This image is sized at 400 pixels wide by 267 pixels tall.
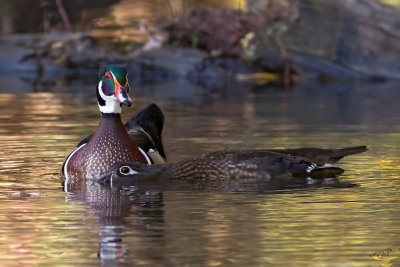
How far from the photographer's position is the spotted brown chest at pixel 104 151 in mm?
10289

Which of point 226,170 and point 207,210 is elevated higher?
point 226,170

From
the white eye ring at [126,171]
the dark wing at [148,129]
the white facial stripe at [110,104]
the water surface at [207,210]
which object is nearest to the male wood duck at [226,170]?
the white eye ring at [126,171]

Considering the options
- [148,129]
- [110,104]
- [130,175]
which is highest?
[110,104]

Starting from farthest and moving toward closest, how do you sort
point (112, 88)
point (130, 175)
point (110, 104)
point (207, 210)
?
point (110, 104), point (112, 88), point (130, 175), point (207, 210)

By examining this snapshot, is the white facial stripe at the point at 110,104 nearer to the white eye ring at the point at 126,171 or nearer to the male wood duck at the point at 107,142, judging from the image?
the male wood duck at the point at 107,142

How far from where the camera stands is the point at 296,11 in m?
25.4

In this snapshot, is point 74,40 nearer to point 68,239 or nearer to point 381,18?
point 381,18

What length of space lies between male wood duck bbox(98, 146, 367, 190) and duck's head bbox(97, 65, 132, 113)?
2.12 feet

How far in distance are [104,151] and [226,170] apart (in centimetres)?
118

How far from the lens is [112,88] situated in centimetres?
1031

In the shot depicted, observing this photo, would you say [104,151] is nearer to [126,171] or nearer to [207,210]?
[126,171]

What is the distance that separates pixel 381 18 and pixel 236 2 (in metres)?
4.23

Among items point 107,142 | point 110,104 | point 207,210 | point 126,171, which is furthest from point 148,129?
point 207,210

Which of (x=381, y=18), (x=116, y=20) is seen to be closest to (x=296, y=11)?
(x=381, y=18)
